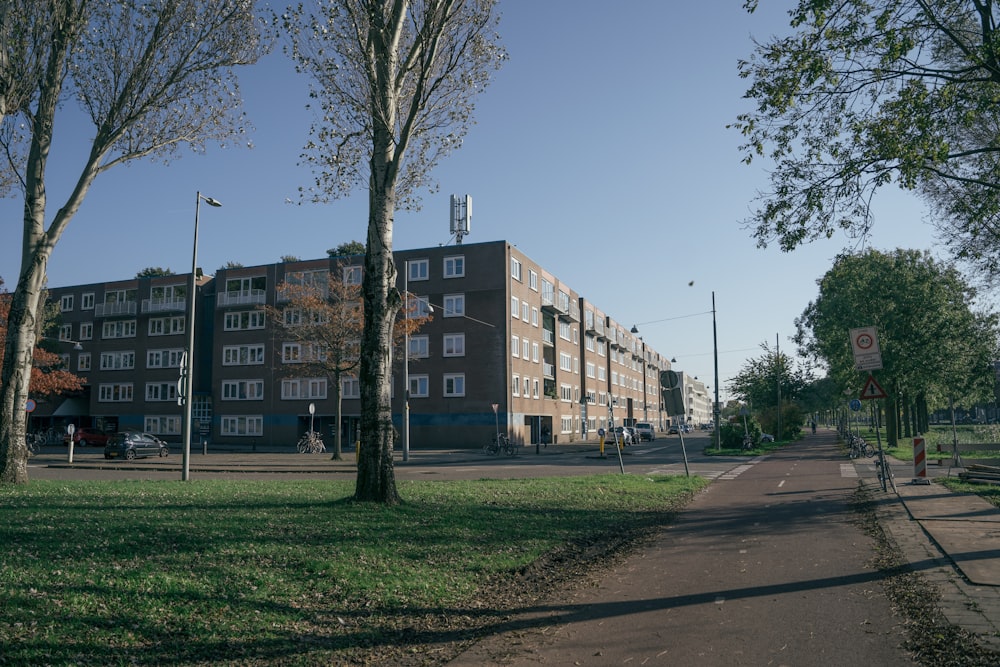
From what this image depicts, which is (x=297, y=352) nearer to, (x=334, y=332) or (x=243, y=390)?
(x=243, y=390)

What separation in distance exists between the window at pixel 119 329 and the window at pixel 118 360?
63.7 inches

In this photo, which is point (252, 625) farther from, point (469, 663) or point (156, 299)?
point (156, 299)

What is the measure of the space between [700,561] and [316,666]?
5539mm

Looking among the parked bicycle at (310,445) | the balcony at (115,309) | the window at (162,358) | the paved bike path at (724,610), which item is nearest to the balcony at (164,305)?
the balcony at (115,309)

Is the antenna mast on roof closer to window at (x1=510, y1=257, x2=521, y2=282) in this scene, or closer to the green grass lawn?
window at (x1=510, y1=257, x2=521, y2=282)

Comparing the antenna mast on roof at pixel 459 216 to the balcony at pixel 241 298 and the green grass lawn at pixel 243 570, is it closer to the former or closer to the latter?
the balcony at pixel 241 298

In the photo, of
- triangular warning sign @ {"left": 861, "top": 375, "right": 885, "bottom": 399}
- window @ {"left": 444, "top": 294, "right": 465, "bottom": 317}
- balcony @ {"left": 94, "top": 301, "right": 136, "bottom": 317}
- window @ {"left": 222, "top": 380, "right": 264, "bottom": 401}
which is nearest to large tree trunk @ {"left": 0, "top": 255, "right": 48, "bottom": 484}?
triangular warning sign @ {"left": 861, "top": 375, "right": 885, "bottom": 399}

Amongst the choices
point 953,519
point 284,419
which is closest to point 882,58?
point 953,519

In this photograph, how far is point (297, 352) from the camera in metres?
58.5

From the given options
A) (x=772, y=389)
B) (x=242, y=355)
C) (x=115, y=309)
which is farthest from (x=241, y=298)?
(x=772, y=389)

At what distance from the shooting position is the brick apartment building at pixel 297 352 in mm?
54281

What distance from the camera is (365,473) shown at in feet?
37.5

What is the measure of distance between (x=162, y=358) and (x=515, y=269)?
34.0 meters

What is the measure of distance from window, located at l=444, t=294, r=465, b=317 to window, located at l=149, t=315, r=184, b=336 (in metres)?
25.5
